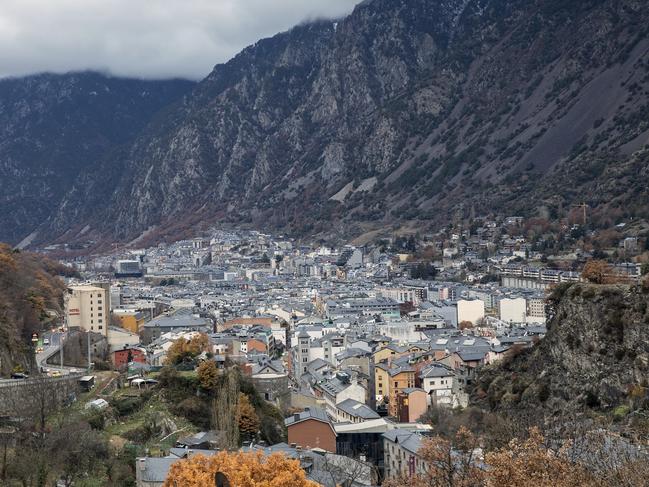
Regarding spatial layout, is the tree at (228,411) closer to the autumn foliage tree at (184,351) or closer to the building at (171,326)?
the autumn foliage tree at (184,351)

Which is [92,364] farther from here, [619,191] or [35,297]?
[619,191]

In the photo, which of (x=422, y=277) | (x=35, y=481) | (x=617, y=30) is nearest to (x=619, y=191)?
(x=422, y=277)

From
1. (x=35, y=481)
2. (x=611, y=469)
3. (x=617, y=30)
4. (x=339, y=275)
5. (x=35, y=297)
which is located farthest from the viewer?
(x=617, y=30)

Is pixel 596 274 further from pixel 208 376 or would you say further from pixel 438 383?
pixel 208 376

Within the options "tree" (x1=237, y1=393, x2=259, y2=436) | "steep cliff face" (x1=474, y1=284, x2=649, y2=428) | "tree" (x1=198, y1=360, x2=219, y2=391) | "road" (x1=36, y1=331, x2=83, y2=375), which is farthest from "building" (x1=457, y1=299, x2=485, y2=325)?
"tree" (x1=237, y1=393, x2=259, y2=436)

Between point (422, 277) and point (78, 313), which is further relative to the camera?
point (422, 277)

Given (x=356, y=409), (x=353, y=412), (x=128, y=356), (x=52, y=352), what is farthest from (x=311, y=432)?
(x=128, y=356)
